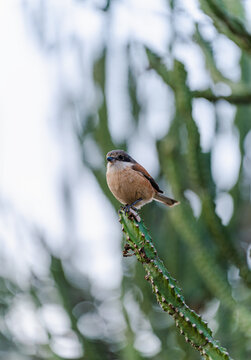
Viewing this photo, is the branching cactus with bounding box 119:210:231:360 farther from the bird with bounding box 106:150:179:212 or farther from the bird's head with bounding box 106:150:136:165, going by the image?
the bird's head with bounding box 106:150:136:165

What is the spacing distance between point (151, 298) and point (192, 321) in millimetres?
1556

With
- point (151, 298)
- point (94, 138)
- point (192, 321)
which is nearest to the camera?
point (192, 321)

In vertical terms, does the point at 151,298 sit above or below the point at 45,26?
below

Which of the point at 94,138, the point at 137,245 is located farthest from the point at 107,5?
the point at 137,245

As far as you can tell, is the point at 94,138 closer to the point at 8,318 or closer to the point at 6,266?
the point at 6,266

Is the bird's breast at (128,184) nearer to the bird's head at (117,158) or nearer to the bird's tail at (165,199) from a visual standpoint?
the bird's head at (117,158)

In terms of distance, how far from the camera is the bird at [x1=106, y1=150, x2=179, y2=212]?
2.61 metres

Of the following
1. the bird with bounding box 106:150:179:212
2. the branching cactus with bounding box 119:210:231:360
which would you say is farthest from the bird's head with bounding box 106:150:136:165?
the branching cactus with bounding box 119:210:231:360

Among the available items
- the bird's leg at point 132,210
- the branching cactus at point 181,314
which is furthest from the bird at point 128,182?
the branching cactus at point 181,314

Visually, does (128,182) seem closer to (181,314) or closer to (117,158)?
(117,158)

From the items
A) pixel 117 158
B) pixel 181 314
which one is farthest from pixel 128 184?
pixel 181 314

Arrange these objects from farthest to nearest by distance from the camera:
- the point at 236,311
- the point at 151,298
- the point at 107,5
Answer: the point at 151,298, the point at 107,5, the point at 236,311

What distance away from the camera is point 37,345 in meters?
3.39

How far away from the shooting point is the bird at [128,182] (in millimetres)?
2613
